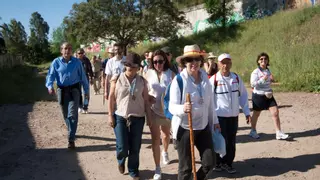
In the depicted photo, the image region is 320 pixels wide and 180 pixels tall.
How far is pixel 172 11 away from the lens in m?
33.9

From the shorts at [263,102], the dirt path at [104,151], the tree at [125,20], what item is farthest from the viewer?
the tree at [125,20]

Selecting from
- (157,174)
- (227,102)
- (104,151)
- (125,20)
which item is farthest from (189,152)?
(125,20)

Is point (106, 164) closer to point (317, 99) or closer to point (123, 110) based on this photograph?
point (123, 110)

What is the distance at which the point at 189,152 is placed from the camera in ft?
13.2

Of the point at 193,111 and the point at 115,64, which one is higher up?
the point at 115,64

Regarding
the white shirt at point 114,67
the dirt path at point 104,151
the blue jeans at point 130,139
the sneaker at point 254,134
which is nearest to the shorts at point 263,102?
the sneaker at point 254,134

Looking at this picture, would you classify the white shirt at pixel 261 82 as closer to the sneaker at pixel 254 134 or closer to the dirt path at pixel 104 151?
the sneaker at pixel 254 134

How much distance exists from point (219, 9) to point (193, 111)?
25.3 m

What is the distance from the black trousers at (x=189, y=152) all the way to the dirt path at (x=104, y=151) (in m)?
0.95

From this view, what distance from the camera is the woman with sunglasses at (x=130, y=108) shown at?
4625 millimetres

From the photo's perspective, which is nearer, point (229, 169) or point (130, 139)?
point (130, 139)

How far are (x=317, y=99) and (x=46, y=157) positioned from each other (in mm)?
8330

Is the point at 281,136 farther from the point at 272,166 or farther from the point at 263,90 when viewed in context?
the point at 272,166

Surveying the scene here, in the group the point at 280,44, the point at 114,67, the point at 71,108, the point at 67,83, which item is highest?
the point at 280,44
